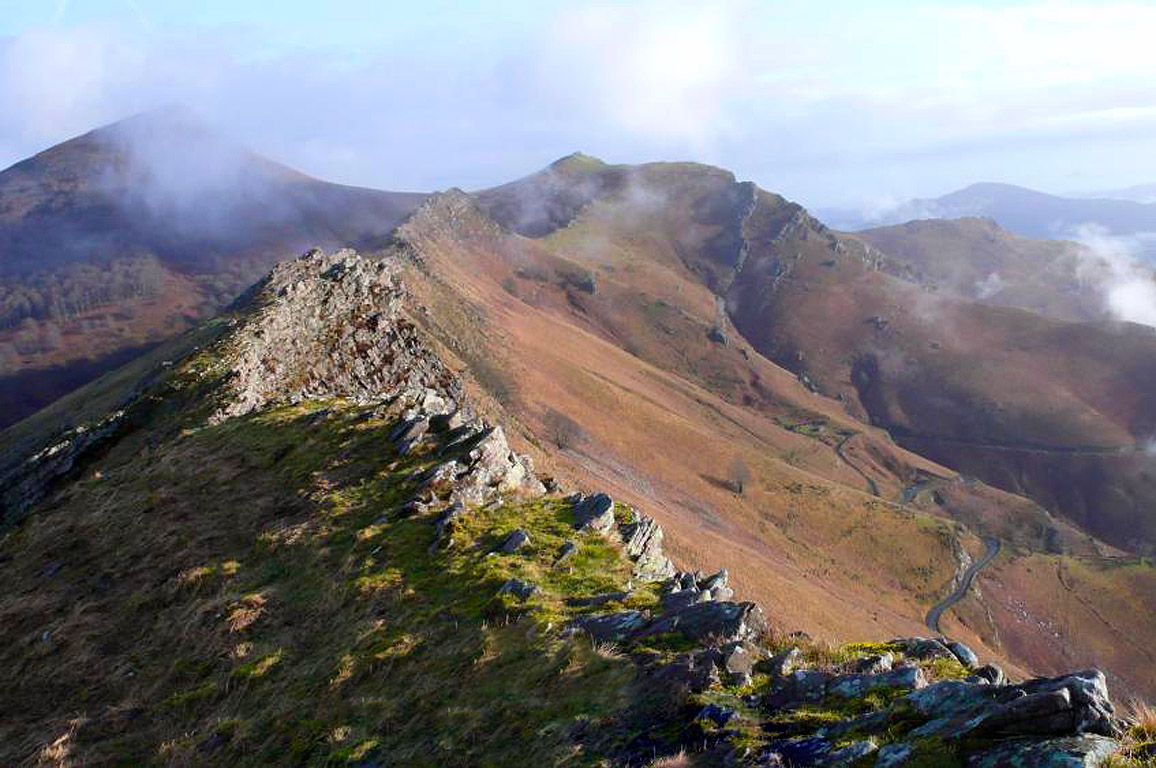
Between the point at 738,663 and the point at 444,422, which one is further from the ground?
the point at 444,422

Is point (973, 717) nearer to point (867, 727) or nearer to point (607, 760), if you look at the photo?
point (867, 727)

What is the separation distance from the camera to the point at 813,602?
326ft

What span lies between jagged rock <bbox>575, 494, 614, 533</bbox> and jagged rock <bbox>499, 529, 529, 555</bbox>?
1.98 m

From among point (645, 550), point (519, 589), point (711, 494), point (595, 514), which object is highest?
point (595, 514)

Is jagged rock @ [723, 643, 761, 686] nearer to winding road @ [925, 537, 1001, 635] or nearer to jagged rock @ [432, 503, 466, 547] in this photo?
jagged rock @ [432, 503, 466, 547]

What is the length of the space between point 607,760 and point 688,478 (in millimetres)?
137075

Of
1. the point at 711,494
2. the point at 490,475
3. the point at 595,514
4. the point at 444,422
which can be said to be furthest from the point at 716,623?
the point at 711,494

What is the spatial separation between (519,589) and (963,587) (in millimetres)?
158519

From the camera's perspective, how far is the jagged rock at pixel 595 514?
22000 millimetres

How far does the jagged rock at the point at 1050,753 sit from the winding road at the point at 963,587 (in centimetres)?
13521

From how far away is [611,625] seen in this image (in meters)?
15.5

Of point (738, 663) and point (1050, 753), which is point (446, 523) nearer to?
point (738, 663)

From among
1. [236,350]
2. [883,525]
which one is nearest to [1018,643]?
[883,525]

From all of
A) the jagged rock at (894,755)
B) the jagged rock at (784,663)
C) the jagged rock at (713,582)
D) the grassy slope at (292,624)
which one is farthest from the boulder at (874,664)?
the jagged rock at (713,582)
